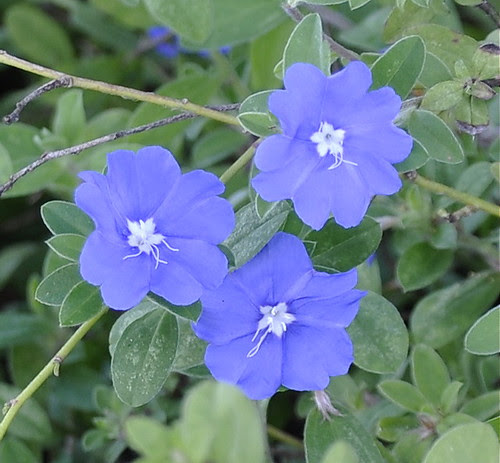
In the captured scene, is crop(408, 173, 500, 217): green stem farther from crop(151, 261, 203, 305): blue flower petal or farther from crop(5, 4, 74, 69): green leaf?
crop(5, 4, 74, 69): green leaf

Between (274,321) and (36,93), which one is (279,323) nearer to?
(274,321)

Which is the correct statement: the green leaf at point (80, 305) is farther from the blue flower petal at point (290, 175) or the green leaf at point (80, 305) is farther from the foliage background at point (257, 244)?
the blue flower petal at point (290, 175)

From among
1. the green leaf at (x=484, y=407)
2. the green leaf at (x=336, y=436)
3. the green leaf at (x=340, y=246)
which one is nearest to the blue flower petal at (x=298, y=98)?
the green leaf at (x=340, y=246)

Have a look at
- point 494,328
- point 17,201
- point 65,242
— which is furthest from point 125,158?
point 17,201

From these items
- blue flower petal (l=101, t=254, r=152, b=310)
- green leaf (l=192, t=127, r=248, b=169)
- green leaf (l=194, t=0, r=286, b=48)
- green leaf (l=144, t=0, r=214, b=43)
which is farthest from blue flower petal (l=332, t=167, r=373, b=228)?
green leaf (l=192, t=127, r=248, b=169)

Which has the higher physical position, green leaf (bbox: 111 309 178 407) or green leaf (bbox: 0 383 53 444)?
green leaf (bbox: 111 309 178 407)

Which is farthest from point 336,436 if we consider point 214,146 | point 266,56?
point 266,56

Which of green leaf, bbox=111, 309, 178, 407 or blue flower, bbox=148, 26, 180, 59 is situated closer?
green leaf, bbox=111, 309, 178, 407
